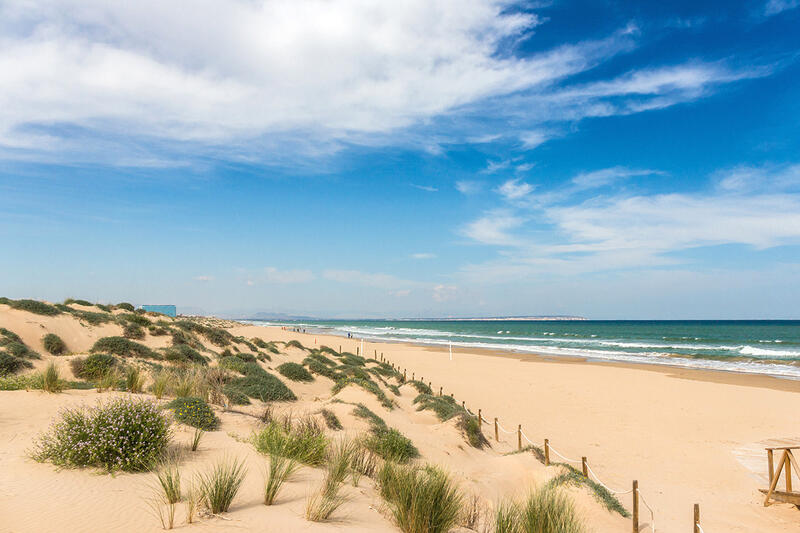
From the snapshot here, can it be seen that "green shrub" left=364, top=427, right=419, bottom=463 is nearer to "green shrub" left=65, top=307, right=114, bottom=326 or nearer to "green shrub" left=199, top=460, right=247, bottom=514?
"green shrub" left=199, top=460, right=247, bottom=514

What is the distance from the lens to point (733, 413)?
19234 millimetres

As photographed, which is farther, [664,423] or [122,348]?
[122,348]

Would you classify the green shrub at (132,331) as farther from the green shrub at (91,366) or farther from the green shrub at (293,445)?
the green shrub at (293,445)

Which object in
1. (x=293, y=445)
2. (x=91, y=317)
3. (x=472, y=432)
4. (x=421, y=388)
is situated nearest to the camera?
(x=293, y=445)

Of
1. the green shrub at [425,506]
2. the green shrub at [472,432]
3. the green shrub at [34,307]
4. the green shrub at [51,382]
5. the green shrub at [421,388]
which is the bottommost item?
the green shrub at [421,388]

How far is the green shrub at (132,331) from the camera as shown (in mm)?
20619

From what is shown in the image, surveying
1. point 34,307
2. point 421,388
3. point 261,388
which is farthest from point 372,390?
point 34,307

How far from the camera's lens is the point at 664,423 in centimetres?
1773

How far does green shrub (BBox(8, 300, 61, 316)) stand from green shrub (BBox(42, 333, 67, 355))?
2.46 m

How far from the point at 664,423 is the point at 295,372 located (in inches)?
622

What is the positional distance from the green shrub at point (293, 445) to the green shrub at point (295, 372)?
12074 millimetres

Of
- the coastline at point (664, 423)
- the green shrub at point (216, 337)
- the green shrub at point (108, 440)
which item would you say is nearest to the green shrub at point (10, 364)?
the green shrub at point (108, 440)

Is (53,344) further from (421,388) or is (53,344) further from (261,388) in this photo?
(421,388)

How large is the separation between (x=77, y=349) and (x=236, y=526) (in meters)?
18.7
